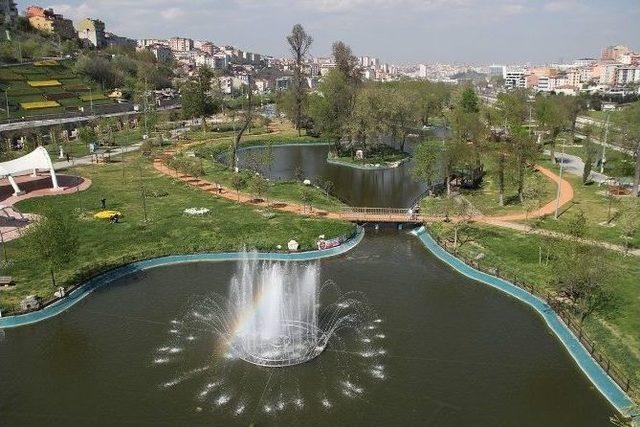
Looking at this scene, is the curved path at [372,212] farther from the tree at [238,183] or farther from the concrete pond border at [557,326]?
the concrete pond border at [557,326]

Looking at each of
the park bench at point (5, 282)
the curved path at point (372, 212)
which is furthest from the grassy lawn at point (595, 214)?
the park bench at point (5, 282)

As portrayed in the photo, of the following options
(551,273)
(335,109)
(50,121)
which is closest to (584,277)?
(551,273)

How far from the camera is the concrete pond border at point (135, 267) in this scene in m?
28.0

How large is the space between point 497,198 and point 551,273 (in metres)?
18.4

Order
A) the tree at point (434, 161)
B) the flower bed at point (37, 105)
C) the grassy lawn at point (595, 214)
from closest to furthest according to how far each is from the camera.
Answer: the grassy lawn at point (595, 214) < the tree at point (434, 161) < the flower bed at point (37, 105)

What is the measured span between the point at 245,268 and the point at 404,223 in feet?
50.9

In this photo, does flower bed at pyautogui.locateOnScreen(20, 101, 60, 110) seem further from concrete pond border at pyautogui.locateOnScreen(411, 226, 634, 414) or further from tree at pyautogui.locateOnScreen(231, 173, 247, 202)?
concrete pond border at pyautogui.locateOnScreen(411, 226, 634, 414)

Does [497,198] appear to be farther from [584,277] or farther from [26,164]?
[26,164]

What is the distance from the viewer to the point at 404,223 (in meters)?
43.9

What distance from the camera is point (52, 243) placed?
29703mm

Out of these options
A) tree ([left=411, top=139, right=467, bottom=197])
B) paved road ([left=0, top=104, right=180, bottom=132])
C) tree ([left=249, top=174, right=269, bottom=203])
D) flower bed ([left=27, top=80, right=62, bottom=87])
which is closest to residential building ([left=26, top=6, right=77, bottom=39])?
flower bed ([left=27, top=80, right=62, bottom=87])

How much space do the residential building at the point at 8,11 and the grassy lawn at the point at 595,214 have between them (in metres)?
157

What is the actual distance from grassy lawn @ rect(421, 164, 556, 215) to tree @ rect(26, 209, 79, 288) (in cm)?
2868

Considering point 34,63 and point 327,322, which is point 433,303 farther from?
point 34,63
